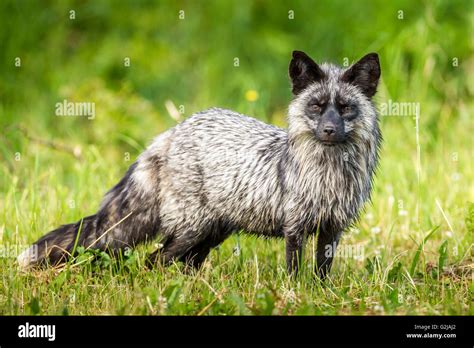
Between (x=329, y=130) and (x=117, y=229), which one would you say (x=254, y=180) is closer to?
(x=329, y=130)

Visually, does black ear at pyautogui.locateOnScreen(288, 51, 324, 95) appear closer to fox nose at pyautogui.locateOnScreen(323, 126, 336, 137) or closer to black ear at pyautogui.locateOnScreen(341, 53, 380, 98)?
black ear at pyautogui.locateOnScreen(341, 53, 380, 98)

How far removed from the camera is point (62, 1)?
14875 millimetres

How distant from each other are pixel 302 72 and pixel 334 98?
0.41 metres

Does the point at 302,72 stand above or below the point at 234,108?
below

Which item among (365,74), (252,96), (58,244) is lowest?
(58,244)

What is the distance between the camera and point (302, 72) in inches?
279

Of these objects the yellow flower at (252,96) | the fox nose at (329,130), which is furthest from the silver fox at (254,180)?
the yellow flower at (252,96)

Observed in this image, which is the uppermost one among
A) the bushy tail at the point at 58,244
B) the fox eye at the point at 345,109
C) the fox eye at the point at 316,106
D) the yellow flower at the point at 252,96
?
the yellow flower at the point at 252,96

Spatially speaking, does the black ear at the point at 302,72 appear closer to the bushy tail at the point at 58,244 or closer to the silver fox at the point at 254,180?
the silver fox at the point at 254,180

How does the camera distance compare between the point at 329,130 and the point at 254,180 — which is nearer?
the point at 329,130

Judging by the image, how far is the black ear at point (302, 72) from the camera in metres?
6.98

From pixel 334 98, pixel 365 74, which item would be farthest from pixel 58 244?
pixel 365 74

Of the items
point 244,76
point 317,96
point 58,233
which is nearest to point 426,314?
Result: point 317,96
